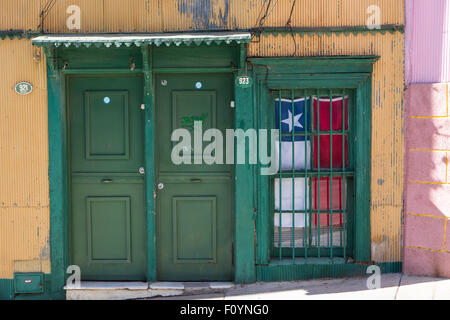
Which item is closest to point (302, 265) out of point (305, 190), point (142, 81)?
point (305, 190)

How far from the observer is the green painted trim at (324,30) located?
571cm

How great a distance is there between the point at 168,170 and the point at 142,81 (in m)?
1.02

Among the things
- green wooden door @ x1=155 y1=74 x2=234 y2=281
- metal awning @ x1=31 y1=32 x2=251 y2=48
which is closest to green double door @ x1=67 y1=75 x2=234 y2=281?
green wooden door @ x1=155 y1=74 x2=234 y2=281

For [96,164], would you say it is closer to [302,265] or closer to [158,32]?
[158,32]

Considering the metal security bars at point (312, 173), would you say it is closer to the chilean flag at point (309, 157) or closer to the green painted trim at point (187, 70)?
the chilean flag at point (309, 157)

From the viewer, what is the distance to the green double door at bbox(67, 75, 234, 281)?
5.89 metres

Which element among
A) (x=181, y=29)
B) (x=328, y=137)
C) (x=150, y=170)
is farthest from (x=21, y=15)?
(x=328, y=137)

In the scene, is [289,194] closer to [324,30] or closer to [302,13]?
[324,30]

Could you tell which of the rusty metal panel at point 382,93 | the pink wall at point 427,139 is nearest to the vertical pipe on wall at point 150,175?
Answer: the rusty metal panel at point 382,93

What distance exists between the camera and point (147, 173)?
19.1ft

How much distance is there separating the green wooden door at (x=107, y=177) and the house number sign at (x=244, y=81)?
3.58 ft

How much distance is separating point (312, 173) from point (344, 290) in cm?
128

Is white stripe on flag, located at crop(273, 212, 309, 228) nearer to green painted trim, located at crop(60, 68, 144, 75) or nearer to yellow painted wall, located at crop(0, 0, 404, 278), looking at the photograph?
yellow painted wall, located at crop(0, 0, 404, 278)

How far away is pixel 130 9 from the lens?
580 centimetres
